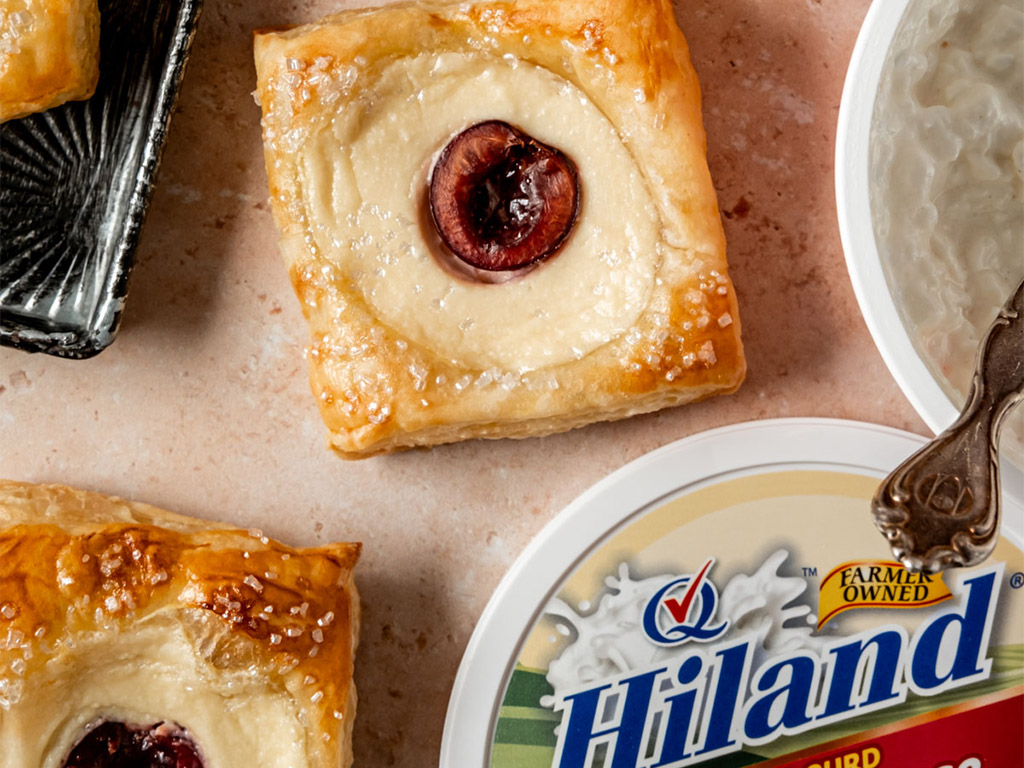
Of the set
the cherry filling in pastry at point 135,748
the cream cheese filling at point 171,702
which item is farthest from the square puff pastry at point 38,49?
the cherry filling in pastry at point 135,748

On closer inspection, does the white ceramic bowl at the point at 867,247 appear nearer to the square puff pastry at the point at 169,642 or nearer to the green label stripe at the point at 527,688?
the green label stripe at the point at 527,688

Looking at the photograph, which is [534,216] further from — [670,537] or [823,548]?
[823,548]

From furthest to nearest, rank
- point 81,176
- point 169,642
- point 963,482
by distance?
point 81,176 < point 169,642 < point 963,482

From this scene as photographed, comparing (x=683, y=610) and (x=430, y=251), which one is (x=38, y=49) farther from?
(x=683, y=610)

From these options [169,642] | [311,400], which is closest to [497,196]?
Result: [311,400]

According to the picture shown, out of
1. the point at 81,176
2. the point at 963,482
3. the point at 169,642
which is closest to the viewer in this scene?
the point at 963,482

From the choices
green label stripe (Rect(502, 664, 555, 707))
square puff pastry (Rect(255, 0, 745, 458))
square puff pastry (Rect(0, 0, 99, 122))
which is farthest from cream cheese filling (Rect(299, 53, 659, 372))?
green label stripe (Rect(502, 664, 555, 707))

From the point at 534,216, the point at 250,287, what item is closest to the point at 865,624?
the point at 534,216
